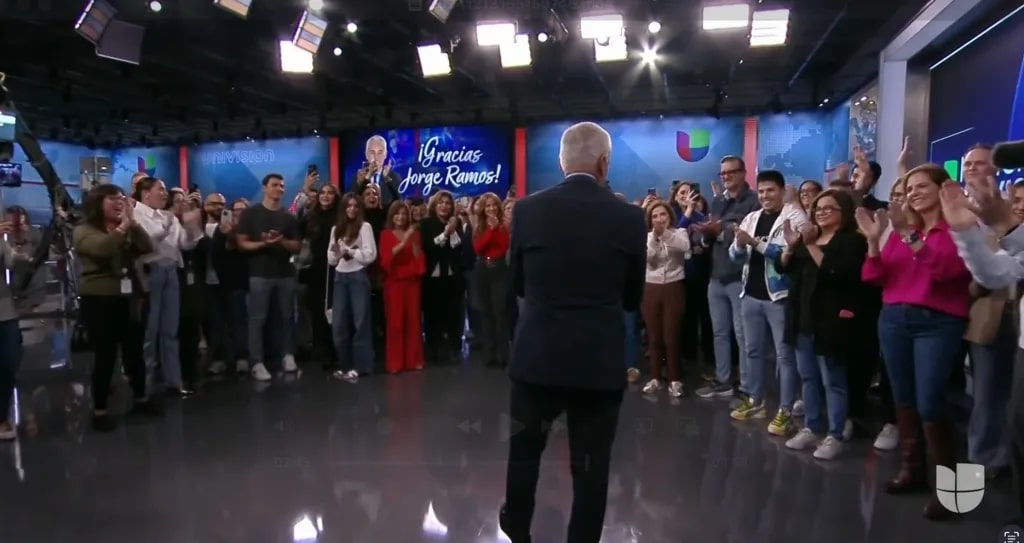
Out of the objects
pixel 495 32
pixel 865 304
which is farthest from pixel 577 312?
pixel 495 32

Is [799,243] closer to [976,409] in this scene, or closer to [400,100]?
[976,409]

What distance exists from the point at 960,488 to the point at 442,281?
12.5 ft

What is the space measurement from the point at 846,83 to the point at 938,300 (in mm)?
8565

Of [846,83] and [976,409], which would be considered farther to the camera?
[846,83]

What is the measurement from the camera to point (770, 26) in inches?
250

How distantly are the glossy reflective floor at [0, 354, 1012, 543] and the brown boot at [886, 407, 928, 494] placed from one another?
8 cm

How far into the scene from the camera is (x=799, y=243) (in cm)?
335

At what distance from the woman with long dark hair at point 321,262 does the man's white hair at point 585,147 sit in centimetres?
352

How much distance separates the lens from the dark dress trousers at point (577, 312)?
6.02 ft

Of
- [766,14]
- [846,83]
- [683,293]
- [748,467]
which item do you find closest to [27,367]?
[683,293]

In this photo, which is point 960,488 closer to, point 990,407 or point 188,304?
point 990,407

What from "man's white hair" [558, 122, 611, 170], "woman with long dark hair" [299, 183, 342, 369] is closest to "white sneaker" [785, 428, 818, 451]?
"man's white hair" [558, 122, 611, 170]

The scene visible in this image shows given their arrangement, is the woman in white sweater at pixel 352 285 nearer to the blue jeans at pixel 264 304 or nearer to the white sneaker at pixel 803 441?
the blue jeans at pixel 264 304

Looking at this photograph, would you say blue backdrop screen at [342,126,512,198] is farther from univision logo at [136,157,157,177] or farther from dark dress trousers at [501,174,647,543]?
dark dress trousers at [501,174,647,543]
